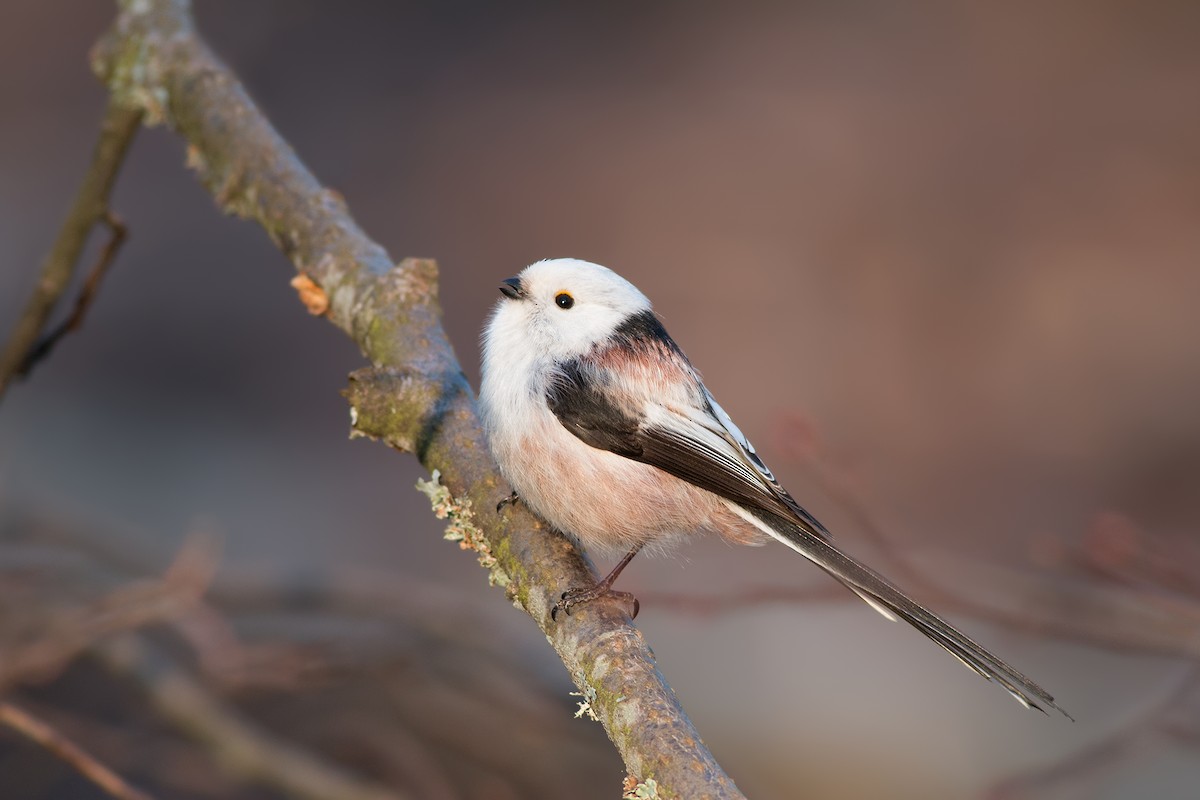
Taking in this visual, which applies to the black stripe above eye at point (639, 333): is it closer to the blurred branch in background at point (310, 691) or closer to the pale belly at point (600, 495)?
the pale belly at point (600, 495)

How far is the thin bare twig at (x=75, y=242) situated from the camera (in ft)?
9.31

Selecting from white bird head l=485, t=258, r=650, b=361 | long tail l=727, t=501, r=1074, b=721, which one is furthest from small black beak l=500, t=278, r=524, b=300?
long tail l=727, t=501, r=1074, b=721

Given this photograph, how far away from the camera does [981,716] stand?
547cm

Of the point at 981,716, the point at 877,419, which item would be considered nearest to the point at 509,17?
the point at 877,419

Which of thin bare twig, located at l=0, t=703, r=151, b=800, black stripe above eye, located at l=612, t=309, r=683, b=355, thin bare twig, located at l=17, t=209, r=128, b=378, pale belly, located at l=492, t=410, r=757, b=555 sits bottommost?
thin bare twig, located at l=0, t=703, r=151, b=800

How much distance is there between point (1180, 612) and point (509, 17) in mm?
8360

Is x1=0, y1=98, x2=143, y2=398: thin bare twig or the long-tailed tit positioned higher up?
the long-tailed tit

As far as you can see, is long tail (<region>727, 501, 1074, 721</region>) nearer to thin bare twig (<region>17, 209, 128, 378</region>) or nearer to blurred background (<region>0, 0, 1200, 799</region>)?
blurred background (<region>0, 0, 1200, 799</region>)

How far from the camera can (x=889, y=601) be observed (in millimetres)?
2016

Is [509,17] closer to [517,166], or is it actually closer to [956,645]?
→ [517,166]

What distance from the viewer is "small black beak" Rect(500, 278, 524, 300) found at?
261 cm

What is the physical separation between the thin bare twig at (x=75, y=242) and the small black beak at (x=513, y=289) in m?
1.08

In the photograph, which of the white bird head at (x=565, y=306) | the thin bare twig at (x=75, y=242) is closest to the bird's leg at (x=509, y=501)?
the white bird head at (x=565, y=306)

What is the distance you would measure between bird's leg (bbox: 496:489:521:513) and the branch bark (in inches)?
0.5
